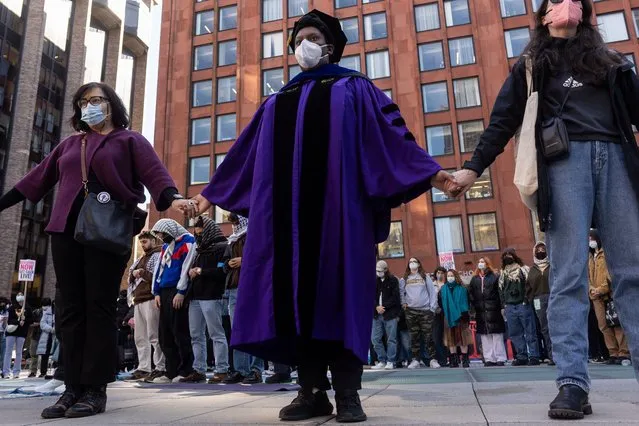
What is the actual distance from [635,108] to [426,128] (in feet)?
105

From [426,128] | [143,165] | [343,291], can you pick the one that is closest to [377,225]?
[343,291]

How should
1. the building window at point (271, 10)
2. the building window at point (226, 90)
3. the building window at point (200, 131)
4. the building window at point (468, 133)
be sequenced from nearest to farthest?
the building window at point (468, 133), the building window at point (200, 131), the building window at point (226, 90), the building window at point (271, 10)

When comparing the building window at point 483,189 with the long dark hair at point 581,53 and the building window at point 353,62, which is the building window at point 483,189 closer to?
the building window at point 353,62

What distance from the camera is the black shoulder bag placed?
9.08 feet

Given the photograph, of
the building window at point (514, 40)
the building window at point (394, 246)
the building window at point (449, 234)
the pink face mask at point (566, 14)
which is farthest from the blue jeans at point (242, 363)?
the building window at point (514, 40)

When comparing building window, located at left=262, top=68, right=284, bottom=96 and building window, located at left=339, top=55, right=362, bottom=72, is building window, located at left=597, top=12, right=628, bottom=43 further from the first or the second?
building window, located at left=262, top=68, right=284, bottom=96

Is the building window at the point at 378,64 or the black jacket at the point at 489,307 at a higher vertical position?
the building window at the point at 378,64

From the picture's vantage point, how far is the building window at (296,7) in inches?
1527

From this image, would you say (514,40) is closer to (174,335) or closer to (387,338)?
(387,338)

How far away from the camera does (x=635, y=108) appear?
9.40ft

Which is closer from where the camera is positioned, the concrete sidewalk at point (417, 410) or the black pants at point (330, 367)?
the concrete sidewalk at point (417, 410)

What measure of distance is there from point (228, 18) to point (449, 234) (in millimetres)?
23430

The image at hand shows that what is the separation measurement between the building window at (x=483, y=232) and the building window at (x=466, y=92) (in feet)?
24.3

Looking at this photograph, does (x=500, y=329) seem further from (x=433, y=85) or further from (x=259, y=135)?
(x=433, y=85)
